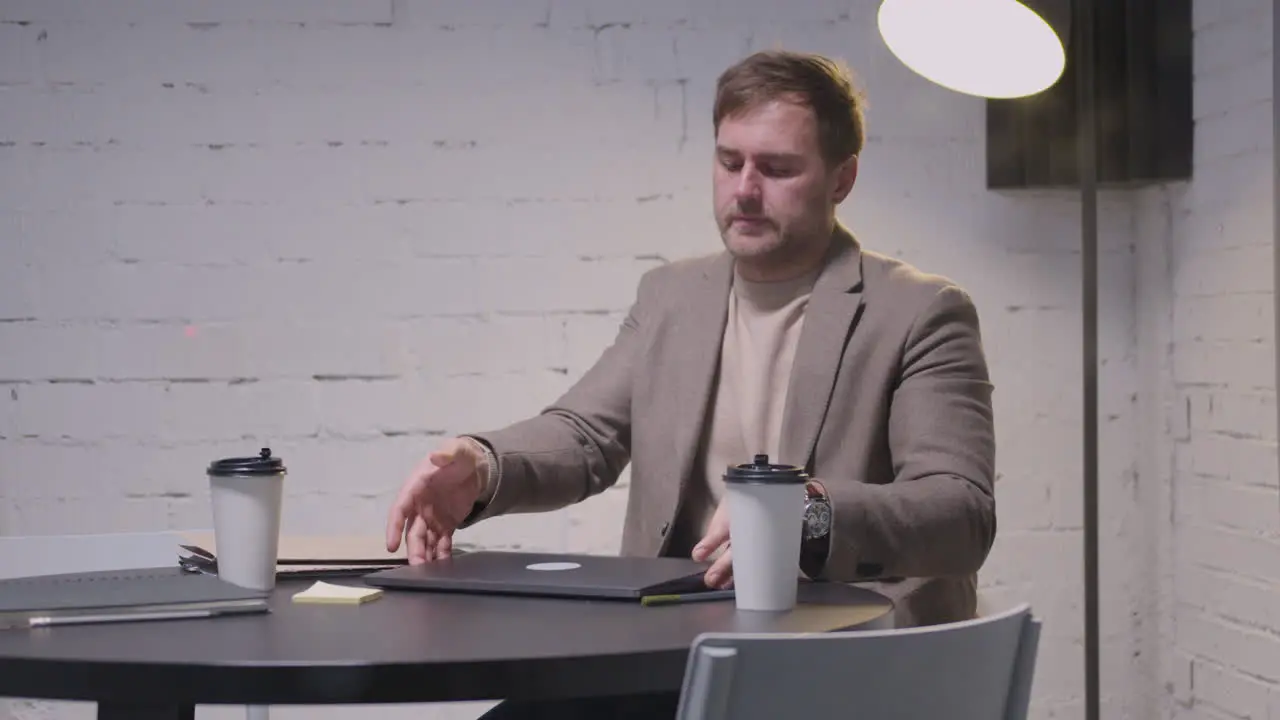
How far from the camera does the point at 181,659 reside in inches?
44.9

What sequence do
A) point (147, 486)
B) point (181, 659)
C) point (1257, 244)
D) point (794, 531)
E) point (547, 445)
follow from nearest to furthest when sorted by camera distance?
point (181, 659) → point (794, 531) → point (547, 445) → point (1257, 244) → point (147, 486)

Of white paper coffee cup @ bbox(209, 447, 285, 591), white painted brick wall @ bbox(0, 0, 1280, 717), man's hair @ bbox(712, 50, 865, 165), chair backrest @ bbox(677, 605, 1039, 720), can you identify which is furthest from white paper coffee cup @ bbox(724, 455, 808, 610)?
white painted brick wall @ bbox(0, 0, 1280, 717)

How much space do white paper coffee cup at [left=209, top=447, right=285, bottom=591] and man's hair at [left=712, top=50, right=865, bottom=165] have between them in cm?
98

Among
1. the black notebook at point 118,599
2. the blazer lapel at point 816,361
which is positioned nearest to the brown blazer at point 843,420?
the blazer lapel at point 816,361

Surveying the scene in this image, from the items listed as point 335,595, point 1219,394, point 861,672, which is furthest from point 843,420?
point 1219,394

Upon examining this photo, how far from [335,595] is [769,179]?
1.00 meters

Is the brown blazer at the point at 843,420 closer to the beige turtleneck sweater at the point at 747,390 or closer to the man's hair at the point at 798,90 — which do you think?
the beige turtleneck sweater at the point at 747,390

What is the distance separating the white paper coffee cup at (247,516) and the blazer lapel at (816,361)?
777mm

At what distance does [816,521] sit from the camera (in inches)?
65.1

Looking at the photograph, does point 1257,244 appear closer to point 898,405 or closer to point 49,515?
point 898,405

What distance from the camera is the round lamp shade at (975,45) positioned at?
2.46 m

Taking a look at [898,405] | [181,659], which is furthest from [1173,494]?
[181,659]

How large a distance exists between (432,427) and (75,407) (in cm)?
67

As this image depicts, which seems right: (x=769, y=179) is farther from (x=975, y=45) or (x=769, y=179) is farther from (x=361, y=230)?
(x=361, y=230)
